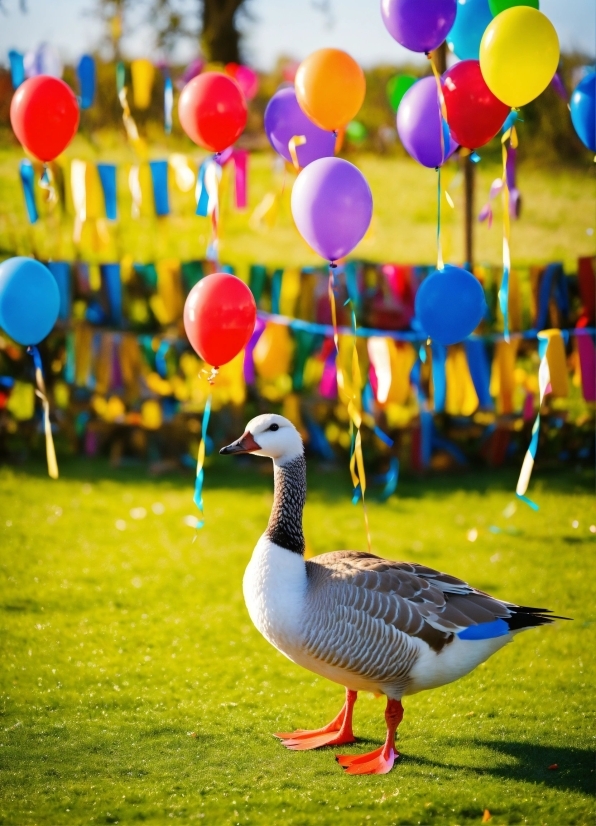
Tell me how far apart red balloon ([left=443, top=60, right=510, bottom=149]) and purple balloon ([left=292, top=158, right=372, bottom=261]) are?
29.8 inches

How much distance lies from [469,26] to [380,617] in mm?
3364

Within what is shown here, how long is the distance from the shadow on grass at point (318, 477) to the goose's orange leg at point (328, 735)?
3.19 m

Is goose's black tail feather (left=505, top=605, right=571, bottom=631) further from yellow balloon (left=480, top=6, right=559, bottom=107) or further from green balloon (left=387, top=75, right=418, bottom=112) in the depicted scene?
green balloon (left=387, top=75, right=418, bottom=112)

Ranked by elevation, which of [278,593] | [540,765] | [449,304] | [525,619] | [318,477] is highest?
[449,304]

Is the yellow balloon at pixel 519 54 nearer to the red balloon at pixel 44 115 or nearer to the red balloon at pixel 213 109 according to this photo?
the red balloon at pixel 213 109

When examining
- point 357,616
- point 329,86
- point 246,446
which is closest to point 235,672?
point 357,616

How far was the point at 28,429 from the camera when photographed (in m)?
8.44

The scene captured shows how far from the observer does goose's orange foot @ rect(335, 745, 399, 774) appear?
155 inches

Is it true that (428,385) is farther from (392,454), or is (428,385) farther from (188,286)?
(188,286)

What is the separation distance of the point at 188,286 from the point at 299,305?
114 cm

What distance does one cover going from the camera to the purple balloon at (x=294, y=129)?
5320 millimetres

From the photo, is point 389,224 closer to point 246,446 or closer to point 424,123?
point 424,123

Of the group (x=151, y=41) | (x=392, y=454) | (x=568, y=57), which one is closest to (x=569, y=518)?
(x=392, y=454)

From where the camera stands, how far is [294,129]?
5328 millimetres
